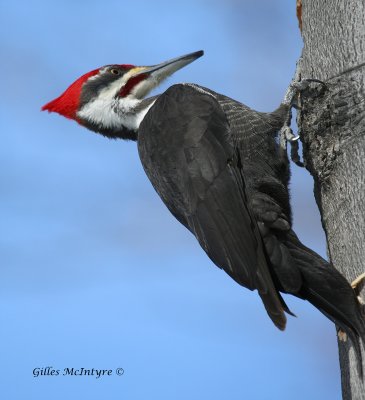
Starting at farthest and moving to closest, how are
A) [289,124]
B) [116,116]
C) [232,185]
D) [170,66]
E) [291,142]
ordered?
[170,66], [116,116], [289,124], [291,142], [232,185]

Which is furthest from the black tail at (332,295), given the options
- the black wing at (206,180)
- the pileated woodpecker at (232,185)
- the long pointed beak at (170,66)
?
the long pointed beak at (170,66)

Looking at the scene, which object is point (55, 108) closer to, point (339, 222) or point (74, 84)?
point (74, 84)

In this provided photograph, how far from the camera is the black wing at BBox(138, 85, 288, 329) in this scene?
2578mm

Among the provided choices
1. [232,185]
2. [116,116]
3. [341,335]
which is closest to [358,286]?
[341,335]

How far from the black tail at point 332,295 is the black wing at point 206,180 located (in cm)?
12

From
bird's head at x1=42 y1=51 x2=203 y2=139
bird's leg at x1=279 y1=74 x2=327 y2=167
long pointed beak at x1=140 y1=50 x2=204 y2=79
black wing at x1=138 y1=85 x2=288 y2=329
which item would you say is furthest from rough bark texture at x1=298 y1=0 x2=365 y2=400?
bird's head at x1=42 y1=51 x2=203 y2=139

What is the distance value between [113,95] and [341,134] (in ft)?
5.30

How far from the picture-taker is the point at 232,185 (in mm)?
2811

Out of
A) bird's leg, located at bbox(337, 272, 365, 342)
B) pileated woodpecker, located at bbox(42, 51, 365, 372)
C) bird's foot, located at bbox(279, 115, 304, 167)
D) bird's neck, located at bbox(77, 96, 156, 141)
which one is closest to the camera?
bird's leg, located at bbox(337, 272, 365, 342)

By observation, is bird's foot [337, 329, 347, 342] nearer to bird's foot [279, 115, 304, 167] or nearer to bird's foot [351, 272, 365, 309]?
bird's foot [351, 272, 365, 309]

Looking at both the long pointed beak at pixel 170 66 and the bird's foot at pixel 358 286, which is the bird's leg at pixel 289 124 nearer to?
the long pointed beak at pixel 170 66

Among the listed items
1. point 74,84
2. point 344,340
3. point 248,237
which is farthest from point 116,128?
point 344,340

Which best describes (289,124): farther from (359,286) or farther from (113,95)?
(359,286)

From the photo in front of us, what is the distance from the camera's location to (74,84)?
395 centimetres
